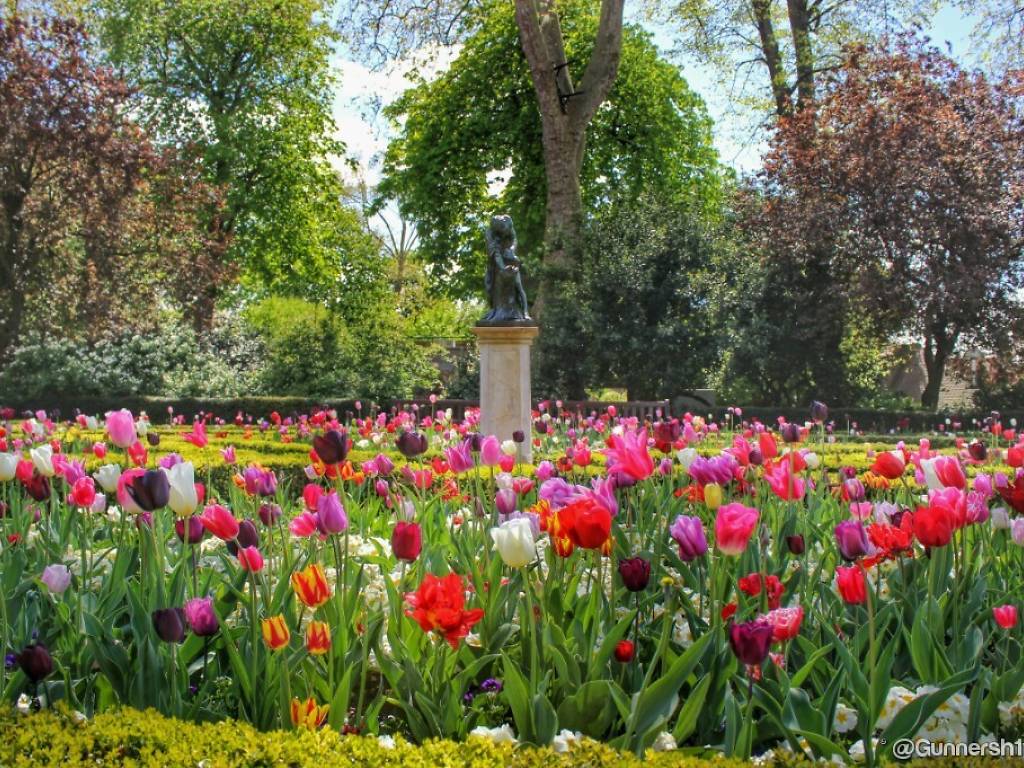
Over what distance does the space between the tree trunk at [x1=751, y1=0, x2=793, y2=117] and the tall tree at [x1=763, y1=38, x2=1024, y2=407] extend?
8.05 ft

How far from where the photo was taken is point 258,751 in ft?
6.99

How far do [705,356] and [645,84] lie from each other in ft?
30.6

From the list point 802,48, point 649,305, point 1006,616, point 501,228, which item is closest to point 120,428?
point 1006,616

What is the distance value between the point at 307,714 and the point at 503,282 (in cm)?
681

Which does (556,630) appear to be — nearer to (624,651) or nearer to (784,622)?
(624,651)

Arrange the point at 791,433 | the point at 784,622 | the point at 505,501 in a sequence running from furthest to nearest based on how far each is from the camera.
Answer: the point at 791,433 < the point at 505,501 < the point at 784,622

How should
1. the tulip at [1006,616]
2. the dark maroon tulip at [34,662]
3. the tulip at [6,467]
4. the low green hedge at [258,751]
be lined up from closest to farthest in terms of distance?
1. the low green hedge at [258,751]
2. the dark maroon tulip at [34,662]
3. the tulip at [1006,616]
4. the tulip at [6,467]

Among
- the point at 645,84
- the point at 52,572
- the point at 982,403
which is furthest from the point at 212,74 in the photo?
the point at 52,572

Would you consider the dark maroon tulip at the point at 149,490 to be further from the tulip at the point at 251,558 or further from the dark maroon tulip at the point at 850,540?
the dark maroon tulip at the point at 850,540

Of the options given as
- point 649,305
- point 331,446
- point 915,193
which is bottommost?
point 331,446

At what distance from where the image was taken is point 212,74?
26.8m

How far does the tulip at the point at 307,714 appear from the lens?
223cm

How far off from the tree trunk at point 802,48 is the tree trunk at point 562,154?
5.42 metres

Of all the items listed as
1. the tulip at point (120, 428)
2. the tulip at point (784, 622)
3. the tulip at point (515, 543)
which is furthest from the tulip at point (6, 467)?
the tulip at point (784, 622)
